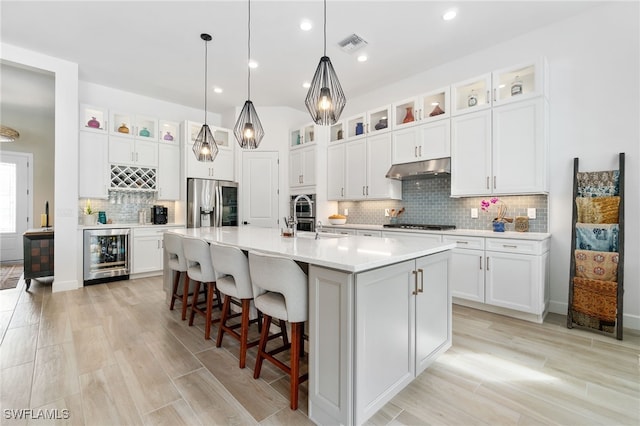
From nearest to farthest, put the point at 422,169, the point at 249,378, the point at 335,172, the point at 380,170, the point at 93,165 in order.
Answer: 1. the point at 249,378
2. the point at 422,169
3. the point at 380,170
4. the point at 93,165
5. the point at 335,172

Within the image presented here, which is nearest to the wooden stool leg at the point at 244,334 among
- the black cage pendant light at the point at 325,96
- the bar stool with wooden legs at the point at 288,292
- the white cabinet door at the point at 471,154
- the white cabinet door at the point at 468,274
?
the bar stool with wooden legs at the point at 288,292

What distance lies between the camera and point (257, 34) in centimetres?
340

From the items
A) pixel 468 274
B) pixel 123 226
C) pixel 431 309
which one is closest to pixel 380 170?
pixel 468 274

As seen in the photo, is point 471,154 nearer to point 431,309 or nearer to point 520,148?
point 520,148

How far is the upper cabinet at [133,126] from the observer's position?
4.81m

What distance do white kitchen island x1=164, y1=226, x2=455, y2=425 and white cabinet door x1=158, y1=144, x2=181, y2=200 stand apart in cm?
428

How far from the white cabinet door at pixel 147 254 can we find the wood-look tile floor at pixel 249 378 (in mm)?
1775

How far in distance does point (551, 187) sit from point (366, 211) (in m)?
2.60

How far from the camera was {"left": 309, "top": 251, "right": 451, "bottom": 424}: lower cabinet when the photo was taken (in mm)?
1425

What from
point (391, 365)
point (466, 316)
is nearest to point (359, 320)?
point (391, 365)

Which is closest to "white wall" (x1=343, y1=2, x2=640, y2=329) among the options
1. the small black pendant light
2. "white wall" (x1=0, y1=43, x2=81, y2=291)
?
the small black pendant light

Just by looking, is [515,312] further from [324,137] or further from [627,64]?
[324,137]

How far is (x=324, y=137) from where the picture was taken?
5324 millimetres

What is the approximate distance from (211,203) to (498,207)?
4701 millimetres
